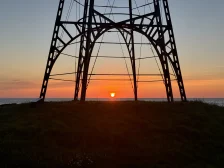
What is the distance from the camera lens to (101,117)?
42.0 ft

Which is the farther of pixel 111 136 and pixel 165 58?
pixel 165 58

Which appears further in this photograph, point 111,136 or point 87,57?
point 87,57

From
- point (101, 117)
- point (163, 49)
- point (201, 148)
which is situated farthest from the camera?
point (163, 49)

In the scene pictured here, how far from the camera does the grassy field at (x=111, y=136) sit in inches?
353

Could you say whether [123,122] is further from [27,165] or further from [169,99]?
[169,99]

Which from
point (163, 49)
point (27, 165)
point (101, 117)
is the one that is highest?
point (163, 49)

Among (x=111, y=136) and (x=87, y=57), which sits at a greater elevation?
(x=87, y=57)

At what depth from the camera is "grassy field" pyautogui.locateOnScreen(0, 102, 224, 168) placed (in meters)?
8.98

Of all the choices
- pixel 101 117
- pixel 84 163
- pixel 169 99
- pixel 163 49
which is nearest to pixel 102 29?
pixel 163 49

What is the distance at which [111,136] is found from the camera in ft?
35.8

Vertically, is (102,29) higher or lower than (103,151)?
higher

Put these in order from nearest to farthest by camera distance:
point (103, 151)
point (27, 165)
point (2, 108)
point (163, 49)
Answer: point (27, 165)
point (103, 151)
point (2, 108)
point (163, 49)

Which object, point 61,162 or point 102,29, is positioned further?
point 102,29

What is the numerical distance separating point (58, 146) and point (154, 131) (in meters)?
4.22
